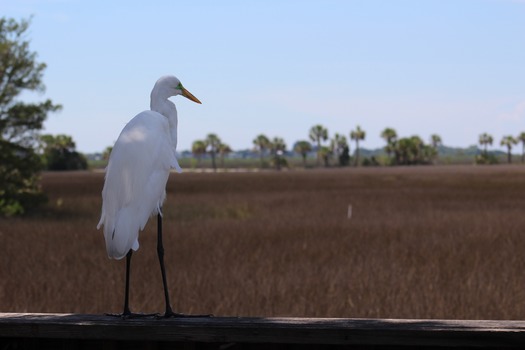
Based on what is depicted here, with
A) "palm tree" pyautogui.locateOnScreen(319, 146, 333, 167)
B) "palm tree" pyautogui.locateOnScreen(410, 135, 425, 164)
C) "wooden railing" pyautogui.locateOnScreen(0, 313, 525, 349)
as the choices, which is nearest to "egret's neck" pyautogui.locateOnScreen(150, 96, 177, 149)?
"wooden railing" pyautogui.locateOnScreen(0, 313, 525, 349)

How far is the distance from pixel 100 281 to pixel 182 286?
3.90 feet

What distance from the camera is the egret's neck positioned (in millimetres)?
3385

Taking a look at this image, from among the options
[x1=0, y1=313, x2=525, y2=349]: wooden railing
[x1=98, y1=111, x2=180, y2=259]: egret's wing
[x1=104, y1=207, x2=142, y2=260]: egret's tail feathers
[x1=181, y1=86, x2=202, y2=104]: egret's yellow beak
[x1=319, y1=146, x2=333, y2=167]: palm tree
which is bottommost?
[x1=0, y1=313, x2=525, y2=349]: wooden railing

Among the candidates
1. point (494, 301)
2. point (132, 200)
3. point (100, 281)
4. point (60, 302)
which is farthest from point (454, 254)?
point (132, 200)

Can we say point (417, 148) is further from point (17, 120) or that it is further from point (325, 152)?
point (17, 120)

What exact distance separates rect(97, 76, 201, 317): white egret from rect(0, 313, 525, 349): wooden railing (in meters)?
0.26

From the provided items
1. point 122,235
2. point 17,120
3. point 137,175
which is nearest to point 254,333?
point 122,235

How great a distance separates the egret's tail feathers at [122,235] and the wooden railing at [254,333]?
0.88ft

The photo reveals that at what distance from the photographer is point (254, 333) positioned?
107 inches

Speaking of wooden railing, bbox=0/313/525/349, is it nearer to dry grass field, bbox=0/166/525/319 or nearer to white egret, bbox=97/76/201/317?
white egret, bbox=97/76/201/317

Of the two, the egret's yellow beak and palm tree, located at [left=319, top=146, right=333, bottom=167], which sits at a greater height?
palm tree, located at [left=319, top=146, right=333, bottom=167]

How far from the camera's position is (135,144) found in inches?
126

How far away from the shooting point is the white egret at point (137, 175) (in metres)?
3.08

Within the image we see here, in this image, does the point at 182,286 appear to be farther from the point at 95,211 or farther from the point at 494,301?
the point at 95,211
